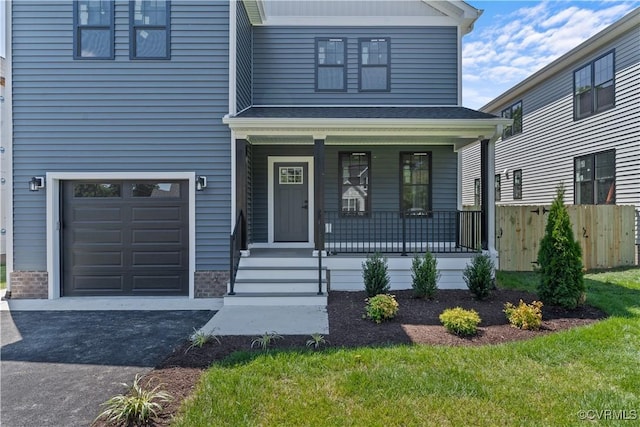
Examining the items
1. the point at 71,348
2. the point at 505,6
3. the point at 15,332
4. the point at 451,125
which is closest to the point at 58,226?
the point at 15,332

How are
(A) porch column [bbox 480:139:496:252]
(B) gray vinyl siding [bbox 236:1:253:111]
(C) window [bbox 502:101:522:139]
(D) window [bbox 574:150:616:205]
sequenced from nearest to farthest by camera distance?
(A) porch column [bbox 480:139:496:252], (B) gray vinyl siding [bbox 236:1:253:111], (D) window [bbox 574:150:616:205], (C) window [bbox 502:101:522:139]

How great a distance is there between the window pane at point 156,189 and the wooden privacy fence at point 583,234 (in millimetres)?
7384

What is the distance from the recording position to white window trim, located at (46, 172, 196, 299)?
6379 mm

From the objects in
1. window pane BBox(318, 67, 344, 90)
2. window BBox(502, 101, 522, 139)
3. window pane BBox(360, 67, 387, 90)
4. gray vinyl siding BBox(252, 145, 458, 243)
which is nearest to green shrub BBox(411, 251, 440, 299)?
gray vinyl siding BBox(252, 145, 458, 243)

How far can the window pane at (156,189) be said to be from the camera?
21.5 feet

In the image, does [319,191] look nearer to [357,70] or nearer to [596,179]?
[357,70]

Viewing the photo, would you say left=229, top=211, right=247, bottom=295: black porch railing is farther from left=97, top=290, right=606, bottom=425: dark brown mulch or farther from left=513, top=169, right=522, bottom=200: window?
left=513, top=169, right=522, bottom=200: window

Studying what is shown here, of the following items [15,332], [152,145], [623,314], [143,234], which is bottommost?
[15,332]

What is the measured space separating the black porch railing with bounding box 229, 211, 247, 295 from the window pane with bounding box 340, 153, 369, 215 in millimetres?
2612

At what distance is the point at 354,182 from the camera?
8445mm

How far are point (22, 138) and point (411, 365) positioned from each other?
739 cm

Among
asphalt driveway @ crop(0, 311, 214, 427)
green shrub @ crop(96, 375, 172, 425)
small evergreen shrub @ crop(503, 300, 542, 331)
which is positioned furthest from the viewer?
small evergreen shrub @ crop(503, 300, 542, 331)

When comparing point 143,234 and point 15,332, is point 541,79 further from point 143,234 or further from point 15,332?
point 15,332

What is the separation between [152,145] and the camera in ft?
21.4
